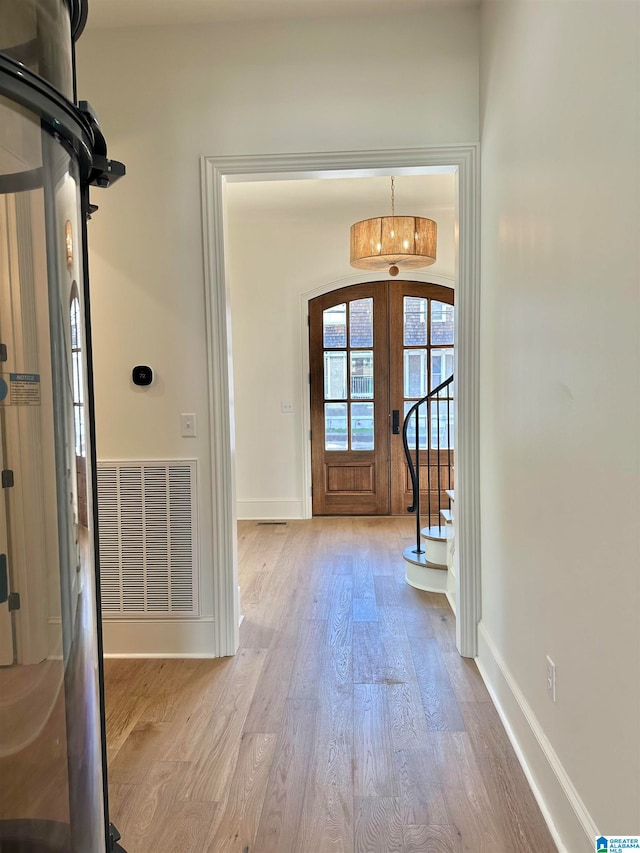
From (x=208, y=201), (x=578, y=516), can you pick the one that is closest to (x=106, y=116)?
(x=208, y=201)

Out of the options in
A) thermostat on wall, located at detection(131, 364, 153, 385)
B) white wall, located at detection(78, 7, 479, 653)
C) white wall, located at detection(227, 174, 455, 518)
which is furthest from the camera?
white wall, located at detection(227, 174, 455, 518)

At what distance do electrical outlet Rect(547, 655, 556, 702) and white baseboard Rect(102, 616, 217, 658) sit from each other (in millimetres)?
1655

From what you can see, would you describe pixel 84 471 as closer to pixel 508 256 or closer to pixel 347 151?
pixel 508 256

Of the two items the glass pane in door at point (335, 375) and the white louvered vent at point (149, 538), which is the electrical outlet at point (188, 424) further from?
the glass pane in door at point (335, 375)

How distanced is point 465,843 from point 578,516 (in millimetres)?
995

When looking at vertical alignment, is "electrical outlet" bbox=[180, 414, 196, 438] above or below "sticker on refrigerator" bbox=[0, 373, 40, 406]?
below

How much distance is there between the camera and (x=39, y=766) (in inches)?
40.8

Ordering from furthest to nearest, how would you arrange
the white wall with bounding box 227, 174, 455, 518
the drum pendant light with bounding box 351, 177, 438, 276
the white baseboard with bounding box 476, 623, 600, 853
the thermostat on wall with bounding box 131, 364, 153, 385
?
1. the white wall with bounding box 227, 174, 455, 518
2. the drum pendant light with bounding box 351, 177, 438, 276
3. the thermostat on wall with bounding box 131, 364, 153, 385
4. the white baseboard with bounding box 476, 623, 600, 853

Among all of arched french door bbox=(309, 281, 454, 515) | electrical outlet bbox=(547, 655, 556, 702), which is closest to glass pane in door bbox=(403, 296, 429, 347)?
arched french door bbox=(309, 281, 454, 515)

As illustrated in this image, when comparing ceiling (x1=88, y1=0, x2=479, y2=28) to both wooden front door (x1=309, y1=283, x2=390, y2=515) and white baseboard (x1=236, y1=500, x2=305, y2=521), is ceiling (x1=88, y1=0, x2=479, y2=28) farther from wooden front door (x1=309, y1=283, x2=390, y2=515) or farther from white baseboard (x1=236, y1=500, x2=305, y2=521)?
white baseboard (x1=236, y1=500, x2=305, y2=521)

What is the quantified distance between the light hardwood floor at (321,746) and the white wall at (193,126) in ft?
1.41

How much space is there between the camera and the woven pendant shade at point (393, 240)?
3.71 m

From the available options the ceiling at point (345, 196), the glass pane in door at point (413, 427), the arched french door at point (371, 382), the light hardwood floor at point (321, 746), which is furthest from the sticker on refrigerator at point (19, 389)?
the glass pane in door at point (413, 427)

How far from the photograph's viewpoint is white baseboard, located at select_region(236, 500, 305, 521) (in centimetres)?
577
